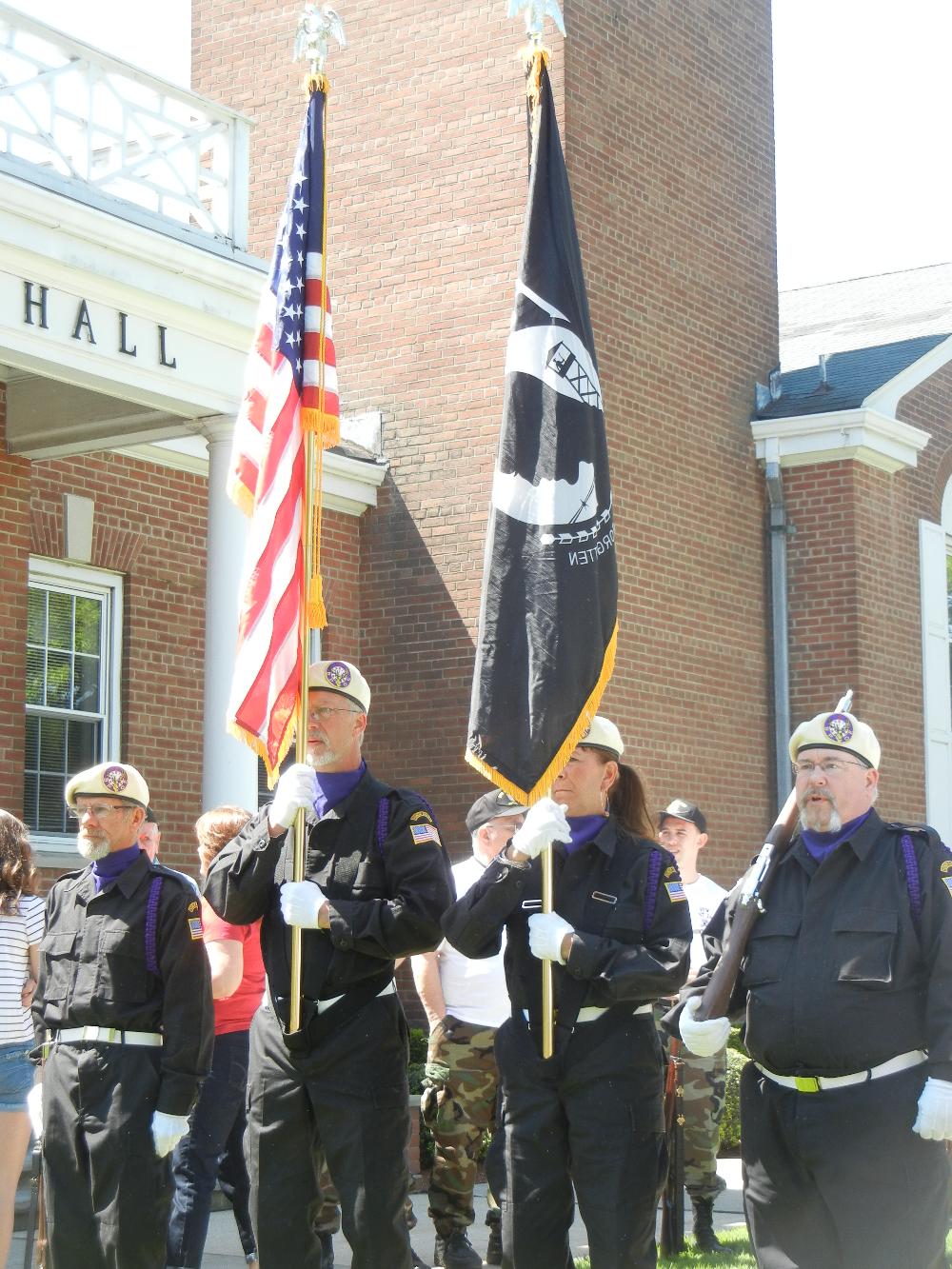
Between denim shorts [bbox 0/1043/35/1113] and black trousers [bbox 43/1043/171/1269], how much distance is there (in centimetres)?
88

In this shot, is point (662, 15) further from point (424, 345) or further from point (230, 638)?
point (230, 638)

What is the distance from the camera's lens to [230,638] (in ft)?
35.8

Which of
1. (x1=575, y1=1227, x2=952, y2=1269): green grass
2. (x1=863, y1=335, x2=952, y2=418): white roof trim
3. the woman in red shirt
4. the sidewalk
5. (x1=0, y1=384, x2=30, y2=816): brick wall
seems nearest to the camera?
the woman in red shirt

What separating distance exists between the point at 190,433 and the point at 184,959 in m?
5.72

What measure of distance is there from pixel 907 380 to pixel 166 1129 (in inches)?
461

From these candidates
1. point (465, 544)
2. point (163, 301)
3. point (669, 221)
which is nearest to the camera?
point (163, 301)

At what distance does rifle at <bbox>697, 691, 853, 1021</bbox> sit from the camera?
543cm

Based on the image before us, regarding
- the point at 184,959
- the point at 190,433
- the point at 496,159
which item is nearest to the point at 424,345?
the point at 496,159

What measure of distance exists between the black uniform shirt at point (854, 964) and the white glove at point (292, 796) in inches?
57.3

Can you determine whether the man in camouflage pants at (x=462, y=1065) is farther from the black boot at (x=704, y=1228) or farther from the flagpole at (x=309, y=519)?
the flagpole at (x=309, y=519)

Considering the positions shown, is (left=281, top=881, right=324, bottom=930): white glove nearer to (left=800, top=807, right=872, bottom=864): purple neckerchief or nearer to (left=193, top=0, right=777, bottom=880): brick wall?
(left=800, top=807, right=872, bottom=864): purple neckerchief

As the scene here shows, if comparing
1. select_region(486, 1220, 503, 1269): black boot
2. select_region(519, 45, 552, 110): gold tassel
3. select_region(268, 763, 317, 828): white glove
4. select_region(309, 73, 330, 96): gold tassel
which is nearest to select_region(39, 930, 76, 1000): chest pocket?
select_region(268, 763, 317, 828): white glove

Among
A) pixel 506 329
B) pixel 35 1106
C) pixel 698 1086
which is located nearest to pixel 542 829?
pixel 35 1106

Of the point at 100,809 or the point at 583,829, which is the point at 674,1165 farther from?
the point at 100,809
